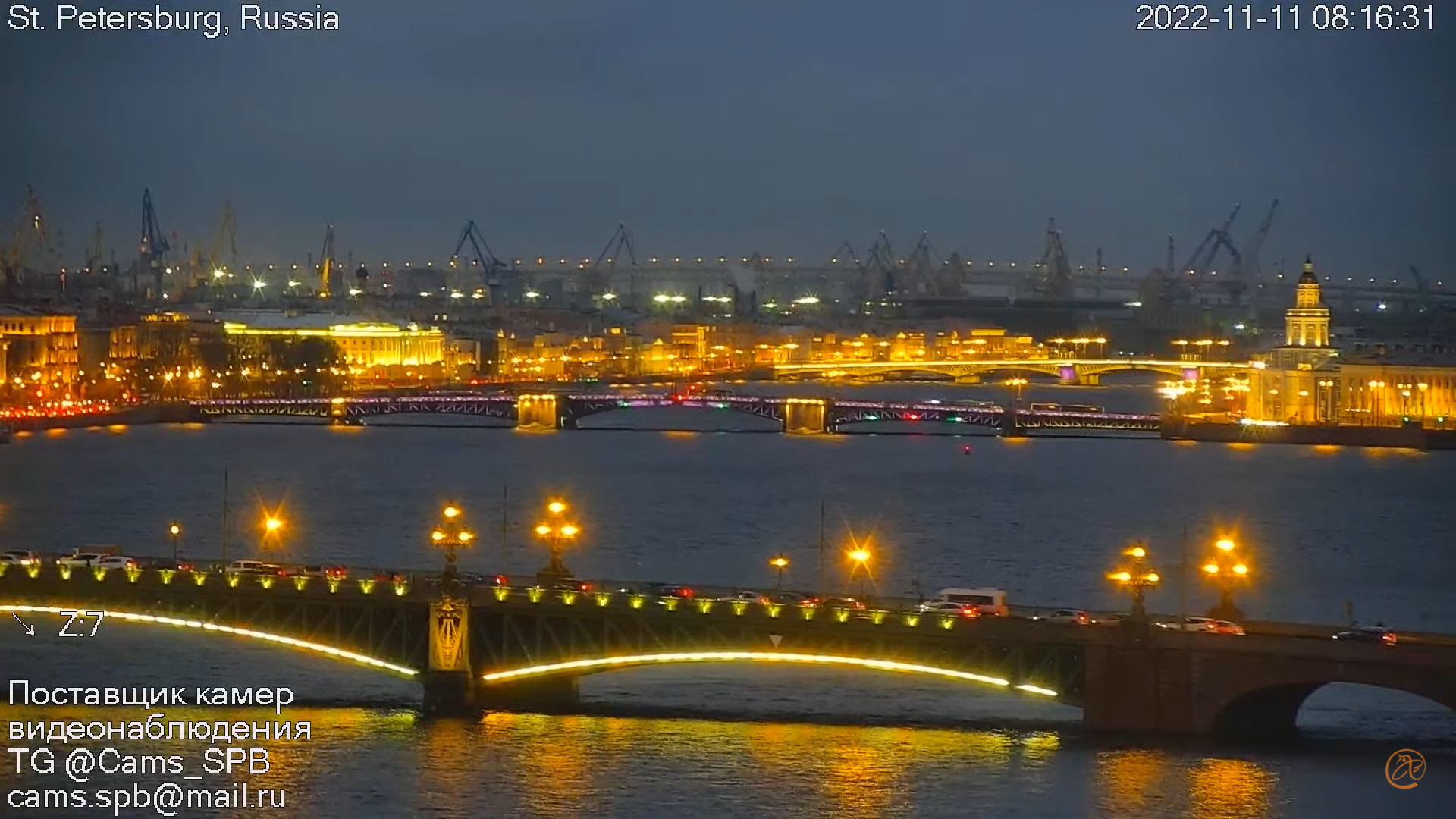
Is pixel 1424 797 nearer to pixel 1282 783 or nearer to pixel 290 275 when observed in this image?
pixel 1282 783

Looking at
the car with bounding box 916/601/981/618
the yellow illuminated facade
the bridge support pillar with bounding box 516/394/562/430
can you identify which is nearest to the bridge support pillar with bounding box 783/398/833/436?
the bridge support pillar with bounding box 516/394/562/430

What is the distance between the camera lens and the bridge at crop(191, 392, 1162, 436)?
40062 millimetres

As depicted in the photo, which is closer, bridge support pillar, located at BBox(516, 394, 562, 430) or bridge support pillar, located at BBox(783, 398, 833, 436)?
bridge support pillar, located at BBox(783, 398, 833, 436)

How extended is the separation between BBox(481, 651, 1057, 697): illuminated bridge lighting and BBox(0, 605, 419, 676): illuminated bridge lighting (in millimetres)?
507

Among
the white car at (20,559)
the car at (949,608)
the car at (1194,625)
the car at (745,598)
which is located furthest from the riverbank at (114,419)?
the car at (1194,625)

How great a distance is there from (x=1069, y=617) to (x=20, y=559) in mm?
5188

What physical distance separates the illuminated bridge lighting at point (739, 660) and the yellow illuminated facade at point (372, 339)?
45.8 metres

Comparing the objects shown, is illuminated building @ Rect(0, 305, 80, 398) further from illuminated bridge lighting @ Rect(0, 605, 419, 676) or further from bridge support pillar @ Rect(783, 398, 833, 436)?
illuminated bridge lighting @ Rect(0, 605, 419, 676)

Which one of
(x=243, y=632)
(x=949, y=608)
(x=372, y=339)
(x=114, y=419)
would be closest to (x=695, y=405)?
(x=114, y=419)

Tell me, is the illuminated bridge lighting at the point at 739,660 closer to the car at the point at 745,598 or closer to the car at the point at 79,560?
the car at the point at 745,598

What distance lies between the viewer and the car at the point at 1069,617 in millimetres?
13352

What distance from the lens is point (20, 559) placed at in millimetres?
15070

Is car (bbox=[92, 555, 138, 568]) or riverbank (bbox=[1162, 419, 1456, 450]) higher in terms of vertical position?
riverbank (bbox=[1162, 419, 1456, 450])

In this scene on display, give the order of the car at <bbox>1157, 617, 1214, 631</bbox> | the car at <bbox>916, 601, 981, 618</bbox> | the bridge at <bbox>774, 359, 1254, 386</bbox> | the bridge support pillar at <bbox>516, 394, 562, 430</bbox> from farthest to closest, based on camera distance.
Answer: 1. the bridge at <bbox>774, 359, 1254, 386</bbox>
2. the bridge support pillar at <bbox>516, 394, 562, 430</bbox>
3. the car at <bbox>916, 601, 981, 618</bbox>
4. the car at <bbox>1157, 617, 1214, 631</bbox>
